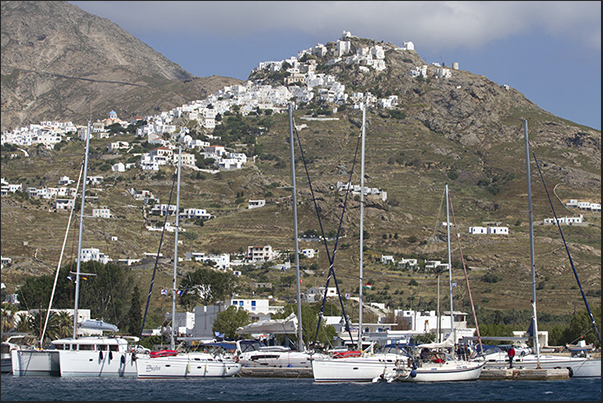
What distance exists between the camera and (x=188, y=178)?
18250 centimetres

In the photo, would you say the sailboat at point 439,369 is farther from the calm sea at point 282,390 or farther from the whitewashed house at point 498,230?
the whitewashed house at point 498,230


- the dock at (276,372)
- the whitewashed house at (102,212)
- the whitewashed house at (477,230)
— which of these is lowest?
the dock at (276,372)

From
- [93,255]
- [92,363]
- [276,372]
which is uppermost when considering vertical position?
[93,255]

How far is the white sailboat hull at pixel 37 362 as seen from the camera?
45844 millimetres

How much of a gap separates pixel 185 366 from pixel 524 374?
60.5 ft

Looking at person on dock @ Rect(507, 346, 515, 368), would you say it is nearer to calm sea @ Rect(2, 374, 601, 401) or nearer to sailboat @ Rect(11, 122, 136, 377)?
calm sea @ Rect(2, 374, 601, 401)

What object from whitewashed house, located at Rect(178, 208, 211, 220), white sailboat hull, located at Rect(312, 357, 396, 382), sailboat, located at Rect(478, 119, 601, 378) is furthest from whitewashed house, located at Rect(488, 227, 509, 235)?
white sailboat hull, located at Rect(312, 357, 396, 382)

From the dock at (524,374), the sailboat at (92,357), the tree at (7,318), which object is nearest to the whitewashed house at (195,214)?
the tree at (7,318)

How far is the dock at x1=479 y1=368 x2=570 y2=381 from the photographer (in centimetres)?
4316

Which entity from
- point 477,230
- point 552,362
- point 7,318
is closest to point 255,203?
point 477,230

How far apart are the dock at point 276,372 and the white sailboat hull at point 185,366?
2148 mm

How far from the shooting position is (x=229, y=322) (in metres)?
66.7

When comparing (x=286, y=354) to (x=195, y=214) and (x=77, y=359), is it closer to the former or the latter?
(x=77, y=359)

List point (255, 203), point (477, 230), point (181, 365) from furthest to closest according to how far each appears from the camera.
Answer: point (255, 203) < point (477, 230) < point (181, 365)
